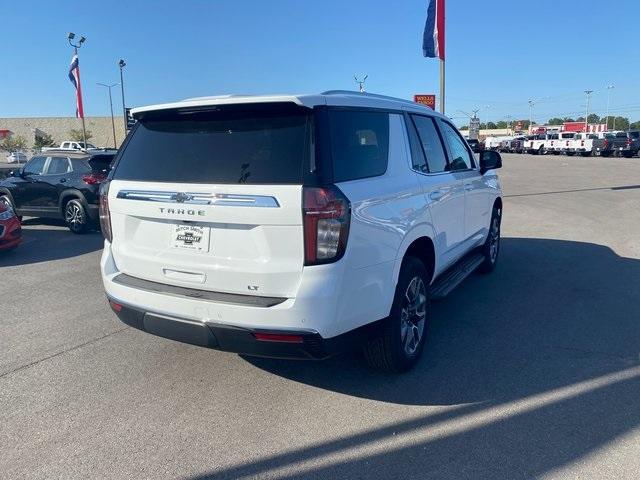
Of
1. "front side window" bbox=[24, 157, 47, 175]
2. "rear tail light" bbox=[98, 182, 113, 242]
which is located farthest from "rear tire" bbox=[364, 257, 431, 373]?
"front side window" bbox=[24, 157, 47, 175]

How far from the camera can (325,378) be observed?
389 cm

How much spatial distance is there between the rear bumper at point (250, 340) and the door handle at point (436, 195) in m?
1.56

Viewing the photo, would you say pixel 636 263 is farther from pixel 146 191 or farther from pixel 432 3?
pixel 432 3

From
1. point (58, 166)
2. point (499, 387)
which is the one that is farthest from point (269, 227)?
point (58, 166)

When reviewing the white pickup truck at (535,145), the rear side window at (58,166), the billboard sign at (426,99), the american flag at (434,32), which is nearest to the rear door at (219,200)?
the rear side window at (58,166)

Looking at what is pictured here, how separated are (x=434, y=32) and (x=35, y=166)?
10.9 metres

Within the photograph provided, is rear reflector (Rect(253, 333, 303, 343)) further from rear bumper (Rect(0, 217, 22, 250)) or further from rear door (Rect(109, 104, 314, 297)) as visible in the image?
rear bumper (Rect(0, 217, 22, 250))

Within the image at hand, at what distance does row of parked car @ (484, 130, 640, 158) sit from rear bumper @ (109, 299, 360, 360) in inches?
1570

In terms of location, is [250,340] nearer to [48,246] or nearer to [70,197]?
[48,246]

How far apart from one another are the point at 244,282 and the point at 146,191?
0.93 meters

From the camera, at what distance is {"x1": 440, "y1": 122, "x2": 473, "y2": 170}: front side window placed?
17.0 ft

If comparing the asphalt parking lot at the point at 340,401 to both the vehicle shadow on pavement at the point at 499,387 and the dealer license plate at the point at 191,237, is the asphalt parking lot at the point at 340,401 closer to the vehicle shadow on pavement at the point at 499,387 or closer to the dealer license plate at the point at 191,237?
the vehicle shadow on pavement at the point at 499,387

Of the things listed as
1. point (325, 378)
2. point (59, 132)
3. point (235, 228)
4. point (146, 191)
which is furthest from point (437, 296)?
point (59, 132)

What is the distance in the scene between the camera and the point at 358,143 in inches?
134
